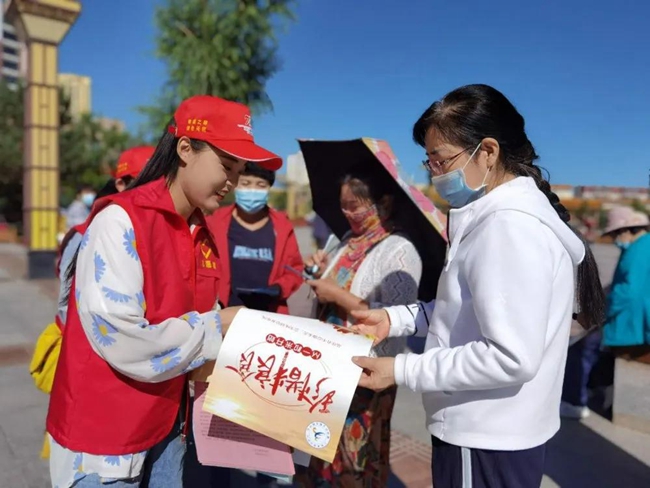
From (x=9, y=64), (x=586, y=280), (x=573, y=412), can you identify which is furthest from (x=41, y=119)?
(x=9, y=64)

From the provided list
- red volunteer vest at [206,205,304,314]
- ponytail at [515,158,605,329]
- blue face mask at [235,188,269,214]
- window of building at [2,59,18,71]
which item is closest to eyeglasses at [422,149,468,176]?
ponytail at [515,158,605,329]

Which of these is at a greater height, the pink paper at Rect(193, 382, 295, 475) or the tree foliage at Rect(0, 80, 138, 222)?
the tree foliage at Rect(0, 80, 138, 222)

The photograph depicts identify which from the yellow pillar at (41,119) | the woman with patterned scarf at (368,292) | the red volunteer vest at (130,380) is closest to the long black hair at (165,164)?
the red volunteer vest at (130,380)

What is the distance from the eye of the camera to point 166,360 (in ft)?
4.64

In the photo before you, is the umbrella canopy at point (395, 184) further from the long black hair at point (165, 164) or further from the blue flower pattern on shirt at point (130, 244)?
the blue flower pattern on shirt at point (130, 244)

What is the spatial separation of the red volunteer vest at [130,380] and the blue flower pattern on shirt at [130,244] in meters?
0.01

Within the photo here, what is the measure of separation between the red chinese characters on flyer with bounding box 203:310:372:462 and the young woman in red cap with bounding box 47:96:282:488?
0.09 m

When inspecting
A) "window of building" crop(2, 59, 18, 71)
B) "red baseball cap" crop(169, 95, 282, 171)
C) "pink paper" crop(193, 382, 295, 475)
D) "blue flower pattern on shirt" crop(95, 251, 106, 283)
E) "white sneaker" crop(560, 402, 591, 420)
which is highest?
"window of building" crop(2, 59, 18, 71)

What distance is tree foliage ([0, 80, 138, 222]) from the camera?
25297 mm

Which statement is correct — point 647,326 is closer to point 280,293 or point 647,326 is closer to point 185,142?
point 280,293

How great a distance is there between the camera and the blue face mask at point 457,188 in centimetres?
155

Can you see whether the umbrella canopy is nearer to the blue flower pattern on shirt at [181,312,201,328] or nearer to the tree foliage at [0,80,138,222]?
the blue flower pattern on shirt at [181,312,201,328]

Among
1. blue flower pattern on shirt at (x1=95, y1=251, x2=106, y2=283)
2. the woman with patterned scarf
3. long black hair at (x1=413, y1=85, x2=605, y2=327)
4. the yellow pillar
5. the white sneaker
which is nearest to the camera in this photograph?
blue flower pattern on shirt at (x1=95, y1=251, x2=106, y2=283)

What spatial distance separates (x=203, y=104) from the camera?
165 centimetres
